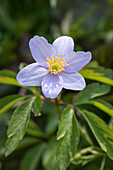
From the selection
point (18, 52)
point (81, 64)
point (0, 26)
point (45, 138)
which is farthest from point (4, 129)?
point (0, 26)

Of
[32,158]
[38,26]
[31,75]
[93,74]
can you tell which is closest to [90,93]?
[93,74]

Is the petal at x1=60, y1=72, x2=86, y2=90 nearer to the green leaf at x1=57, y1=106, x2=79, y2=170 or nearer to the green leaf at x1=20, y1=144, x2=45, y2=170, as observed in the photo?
the green leaf at x1=57, y1=106, x2=79, y2=170

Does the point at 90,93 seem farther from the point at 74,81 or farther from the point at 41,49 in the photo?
the point at 41,49

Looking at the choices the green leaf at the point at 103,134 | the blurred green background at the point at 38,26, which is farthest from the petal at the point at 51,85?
the blurred green background at the point at 38,26

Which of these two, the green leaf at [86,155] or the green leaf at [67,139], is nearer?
the green leaf at [67,139]

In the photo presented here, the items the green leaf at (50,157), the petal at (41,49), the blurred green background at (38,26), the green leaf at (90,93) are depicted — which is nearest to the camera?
the petal at (41,49)

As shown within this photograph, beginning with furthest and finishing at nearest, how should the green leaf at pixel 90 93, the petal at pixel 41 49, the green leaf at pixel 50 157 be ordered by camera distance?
the green leaf at pixel 50 157 → the green leaf at pixel 90 93 → the petal at pixel 41 49

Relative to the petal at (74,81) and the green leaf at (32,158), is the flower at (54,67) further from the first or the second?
the green leaf at (32,158)
